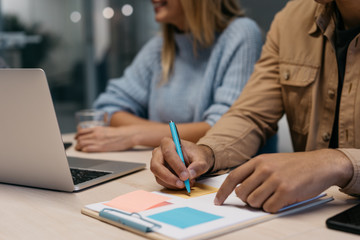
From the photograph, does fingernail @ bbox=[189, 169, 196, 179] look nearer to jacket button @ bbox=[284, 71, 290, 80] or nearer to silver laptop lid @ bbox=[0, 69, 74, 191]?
silver laptop lid @ bbox=[0, 69, 74, 191]

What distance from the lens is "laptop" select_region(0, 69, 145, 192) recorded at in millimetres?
818

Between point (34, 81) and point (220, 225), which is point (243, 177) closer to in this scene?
point (220, 225)

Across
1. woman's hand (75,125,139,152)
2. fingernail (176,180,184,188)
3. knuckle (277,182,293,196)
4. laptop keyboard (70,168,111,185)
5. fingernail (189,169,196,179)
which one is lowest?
woman's hand (75,125,139,152)

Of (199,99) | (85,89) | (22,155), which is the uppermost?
(22,155)

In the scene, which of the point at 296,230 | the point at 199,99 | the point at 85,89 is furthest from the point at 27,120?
the point at 85,89

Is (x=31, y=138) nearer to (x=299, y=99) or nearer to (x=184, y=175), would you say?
(x=184, y=175)

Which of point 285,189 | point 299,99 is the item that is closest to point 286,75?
point 299,99

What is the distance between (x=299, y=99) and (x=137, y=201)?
27.7 inches

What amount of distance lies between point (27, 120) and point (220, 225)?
43 cm

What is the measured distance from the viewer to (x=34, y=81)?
0.81m

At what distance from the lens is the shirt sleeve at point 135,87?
6.27ft

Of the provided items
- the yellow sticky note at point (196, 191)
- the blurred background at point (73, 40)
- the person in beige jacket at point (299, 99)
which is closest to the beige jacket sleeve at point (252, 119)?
the person in beige jacket at point (299, 99)

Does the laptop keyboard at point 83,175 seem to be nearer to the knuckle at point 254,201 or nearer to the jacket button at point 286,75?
the knuckle at point 254,201

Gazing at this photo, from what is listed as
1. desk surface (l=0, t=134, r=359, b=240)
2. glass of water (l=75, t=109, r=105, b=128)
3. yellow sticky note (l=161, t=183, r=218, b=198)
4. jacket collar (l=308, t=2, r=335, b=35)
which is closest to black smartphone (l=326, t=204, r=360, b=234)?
desk surface (l=0, t=134, r=359, b=240)
